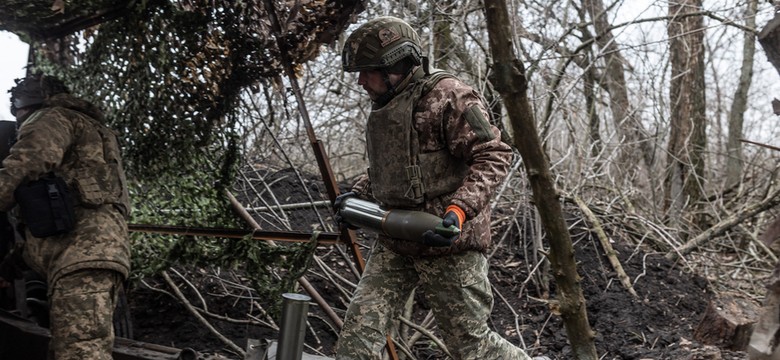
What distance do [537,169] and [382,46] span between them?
1.25m

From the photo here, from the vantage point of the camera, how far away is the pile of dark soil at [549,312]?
5.91 meters

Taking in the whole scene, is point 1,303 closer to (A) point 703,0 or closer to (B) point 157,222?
→ (B) point 157,222

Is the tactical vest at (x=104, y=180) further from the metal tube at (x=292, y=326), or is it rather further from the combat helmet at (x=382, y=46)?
the combat helmet at (x=382, y=46)

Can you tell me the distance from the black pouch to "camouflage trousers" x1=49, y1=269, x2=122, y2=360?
28 cm

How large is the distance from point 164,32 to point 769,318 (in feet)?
13.2

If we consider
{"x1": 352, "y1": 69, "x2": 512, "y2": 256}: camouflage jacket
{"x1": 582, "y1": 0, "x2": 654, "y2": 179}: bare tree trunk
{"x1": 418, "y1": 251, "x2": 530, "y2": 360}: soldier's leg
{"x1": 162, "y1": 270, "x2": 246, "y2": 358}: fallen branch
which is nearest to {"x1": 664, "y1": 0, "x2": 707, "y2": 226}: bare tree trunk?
{"x1": 582, "y1": 0, "x2": 654, "y2": 179}: bare tree trunk

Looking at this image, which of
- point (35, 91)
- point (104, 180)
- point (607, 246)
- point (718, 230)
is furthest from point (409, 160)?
point (718, 230)

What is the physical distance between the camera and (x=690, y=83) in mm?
9922

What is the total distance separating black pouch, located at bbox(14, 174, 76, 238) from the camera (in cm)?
415

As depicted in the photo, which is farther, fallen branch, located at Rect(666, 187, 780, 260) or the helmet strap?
fallen branch, located at Rect(666, 187, 780, 260)

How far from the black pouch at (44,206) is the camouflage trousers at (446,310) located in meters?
1.70

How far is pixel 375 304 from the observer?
3707mm

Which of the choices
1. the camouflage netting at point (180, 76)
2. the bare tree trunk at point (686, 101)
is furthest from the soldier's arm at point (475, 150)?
the bare tree trunk at point (686, 101)

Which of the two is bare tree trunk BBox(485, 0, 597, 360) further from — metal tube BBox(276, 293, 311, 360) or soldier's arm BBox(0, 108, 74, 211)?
soldier's arm BBox(0, 108, 74, 211)
